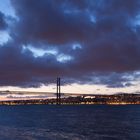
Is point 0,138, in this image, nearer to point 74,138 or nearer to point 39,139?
point 39,139

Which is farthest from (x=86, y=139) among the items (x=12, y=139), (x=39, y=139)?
(x=12, y=139)

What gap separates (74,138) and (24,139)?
776 centimetres

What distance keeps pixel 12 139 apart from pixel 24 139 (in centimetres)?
178

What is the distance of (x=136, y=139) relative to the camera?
56562 millimetres

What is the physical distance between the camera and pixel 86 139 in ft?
186

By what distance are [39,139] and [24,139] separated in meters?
2.25

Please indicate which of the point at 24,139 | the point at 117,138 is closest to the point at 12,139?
the point at 24,139

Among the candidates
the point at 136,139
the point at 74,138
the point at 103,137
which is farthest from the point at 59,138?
the point at 136,139

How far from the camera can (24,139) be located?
185ft

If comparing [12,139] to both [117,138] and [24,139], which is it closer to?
[24,139]

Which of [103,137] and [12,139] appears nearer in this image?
[12,139]

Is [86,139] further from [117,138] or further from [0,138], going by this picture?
[0,138]

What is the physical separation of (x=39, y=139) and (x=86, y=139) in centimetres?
707

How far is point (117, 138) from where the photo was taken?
5844 centimetres
